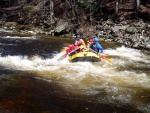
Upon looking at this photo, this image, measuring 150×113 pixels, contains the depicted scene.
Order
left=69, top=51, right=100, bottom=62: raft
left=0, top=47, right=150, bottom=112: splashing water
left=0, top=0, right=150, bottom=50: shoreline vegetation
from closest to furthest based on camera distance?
left=0, top=47, right=150, bottom=112: splashing water < left=69, top=51, right=100, bottom=62: raft < left=0, top=0, right=150, bottom=50: shoreline vegetation

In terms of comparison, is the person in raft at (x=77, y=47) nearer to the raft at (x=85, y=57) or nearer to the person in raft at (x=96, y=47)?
the person in raft at (x=96, y=47)

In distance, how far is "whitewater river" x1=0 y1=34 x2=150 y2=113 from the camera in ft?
29.2

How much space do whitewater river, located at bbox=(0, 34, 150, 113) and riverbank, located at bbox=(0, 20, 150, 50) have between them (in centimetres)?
409

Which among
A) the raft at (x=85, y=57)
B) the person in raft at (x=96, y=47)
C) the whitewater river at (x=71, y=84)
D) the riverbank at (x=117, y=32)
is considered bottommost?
the whitewater river at (x=71, y=84)

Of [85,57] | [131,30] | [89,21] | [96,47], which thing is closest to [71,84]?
[85,57]

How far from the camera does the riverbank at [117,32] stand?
2191 centimetres

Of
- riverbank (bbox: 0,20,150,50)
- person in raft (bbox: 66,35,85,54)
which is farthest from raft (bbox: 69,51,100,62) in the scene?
riverbank (bbox: 0,20,150,50)

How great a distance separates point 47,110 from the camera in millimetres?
8547

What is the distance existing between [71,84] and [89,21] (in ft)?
62.7

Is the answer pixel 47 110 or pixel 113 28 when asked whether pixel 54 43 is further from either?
pixel 47 110

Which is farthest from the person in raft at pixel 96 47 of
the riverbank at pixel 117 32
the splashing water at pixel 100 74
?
the riverbank at pixel 117 32

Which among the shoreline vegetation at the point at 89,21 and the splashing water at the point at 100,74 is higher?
the shoreline vegetation at the point at 89,21

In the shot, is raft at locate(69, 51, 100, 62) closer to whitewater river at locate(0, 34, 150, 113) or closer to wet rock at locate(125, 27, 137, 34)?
whitewater river at locate(0, 34, 150, 113)

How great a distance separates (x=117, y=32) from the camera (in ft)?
81.1
